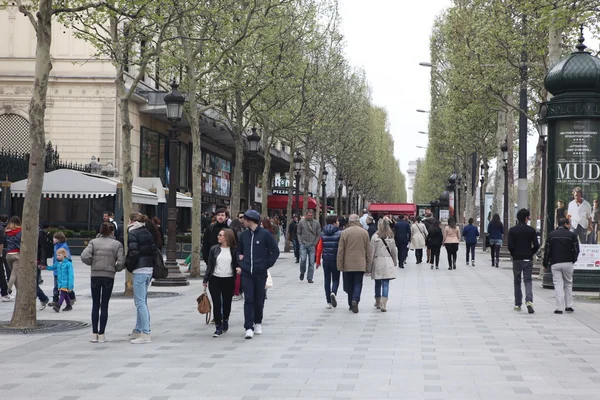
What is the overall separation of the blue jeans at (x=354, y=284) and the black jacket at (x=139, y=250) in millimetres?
4656

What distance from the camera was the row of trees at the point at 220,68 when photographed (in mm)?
12422

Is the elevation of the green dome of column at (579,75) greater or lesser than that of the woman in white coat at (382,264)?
greater

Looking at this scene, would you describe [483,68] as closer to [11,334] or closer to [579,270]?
[579,270]

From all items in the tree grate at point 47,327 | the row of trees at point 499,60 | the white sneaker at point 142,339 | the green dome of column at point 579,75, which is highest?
the row of trees at point 499,60

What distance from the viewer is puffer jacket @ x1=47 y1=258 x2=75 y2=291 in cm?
1480

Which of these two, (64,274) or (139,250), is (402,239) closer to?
(64,274)

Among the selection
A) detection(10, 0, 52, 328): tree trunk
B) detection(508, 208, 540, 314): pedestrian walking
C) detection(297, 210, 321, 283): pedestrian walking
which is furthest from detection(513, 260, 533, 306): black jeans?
detection(10, 0, 52, 328): tree trunk

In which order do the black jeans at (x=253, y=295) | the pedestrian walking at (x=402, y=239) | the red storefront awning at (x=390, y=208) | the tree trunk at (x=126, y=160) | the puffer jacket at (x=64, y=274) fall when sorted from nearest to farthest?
the black jeans at (x=253, y=295) < the puffer jacket at (x=64, y=274) < the tree trunk at (x=126, y=160) < the pedestrian walking at (x=402, y=239) < the red storefront awning at (x=390, y=208)

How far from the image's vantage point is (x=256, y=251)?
1177cm

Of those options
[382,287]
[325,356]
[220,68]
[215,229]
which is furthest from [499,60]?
[325,356]

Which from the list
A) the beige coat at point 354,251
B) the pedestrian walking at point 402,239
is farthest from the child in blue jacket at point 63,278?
the pedestrian walking at point 402,239

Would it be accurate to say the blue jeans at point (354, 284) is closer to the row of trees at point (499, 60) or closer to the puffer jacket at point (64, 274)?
the puffer jacket at point (64, 274)

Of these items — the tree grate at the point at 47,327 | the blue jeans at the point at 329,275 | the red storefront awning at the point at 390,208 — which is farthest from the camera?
the red storefront awning at the point at 390,208

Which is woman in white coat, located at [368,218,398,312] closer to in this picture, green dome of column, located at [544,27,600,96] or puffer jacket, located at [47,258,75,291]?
puffer jacket, located at [47,258,75,291]
